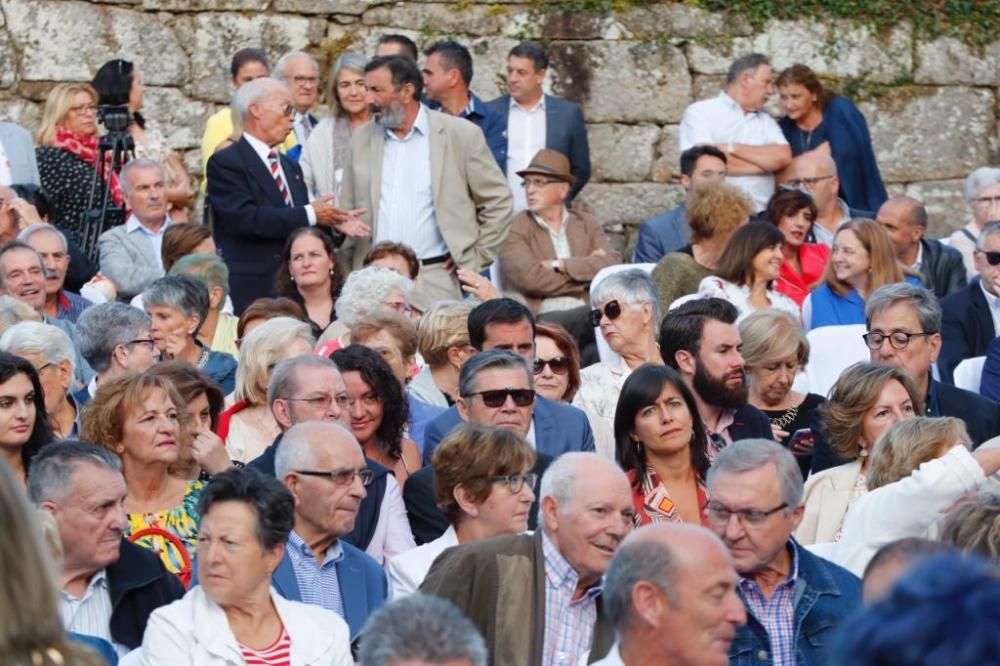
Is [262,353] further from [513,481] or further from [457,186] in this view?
[457,186]

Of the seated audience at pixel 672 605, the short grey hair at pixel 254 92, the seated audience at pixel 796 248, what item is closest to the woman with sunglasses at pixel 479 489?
the seated audience at pixel 672 605

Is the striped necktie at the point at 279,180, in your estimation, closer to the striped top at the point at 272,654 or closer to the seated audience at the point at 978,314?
the seated audience at the point at 978,314

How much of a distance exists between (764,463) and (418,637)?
174 centimetres

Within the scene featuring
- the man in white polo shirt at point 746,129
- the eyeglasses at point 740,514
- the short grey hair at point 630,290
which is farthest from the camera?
the man in white polo shirt at point 746,129

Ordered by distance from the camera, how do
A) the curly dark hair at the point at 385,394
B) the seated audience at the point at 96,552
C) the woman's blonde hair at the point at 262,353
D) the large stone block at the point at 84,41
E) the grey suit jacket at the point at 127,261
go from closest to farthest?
the seated audience at the point at 96,552 → the curly dark hair at the point at 385,394 → the woman's blonde hair at the point at 262,353 → the grey suit jacket at the point at 127,261 → the large stone block at the point at 84,41

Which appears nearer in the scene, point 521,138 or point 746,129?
point 521,138

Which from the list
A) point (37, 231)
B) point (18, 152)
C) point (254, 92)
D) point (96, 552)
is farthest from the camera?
point (18, 152)

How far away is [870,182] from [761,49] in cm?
152

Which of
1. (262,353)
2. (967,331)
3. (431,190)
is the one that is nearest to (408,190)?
(431,190)

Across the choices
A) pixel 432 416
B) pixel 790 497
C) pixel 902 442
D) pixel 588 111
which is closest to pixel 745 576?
pixel 790 497

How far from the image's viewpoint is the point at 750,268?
9.07m

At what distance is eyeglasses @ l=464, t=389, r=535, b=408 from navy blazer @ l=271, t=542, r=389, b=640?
3.35 ft

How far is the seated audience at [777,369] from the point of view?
773 cm

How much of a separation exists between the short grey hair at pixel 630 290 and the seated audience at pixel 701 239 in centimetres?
121
